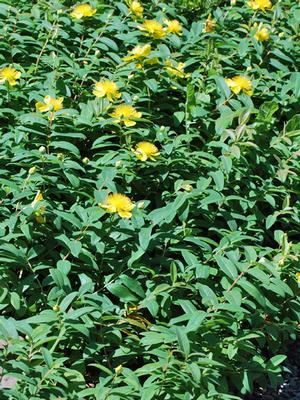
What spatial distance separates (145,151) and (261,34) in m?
1.29

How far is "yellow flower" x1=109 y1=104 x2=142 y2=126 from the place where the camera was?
3.40 meters

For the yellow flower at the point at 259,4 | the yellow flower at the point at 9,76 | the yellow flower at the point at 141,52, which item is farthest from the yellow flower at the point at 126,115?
the yellow flower at the point at 259,4

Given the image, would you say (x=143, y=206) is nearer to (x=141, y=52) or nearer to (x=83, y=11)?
(x=141, y=52)

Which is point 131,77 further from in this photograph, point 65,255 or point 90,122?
point 65,255

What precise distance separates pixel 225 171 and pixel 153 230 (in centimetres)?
42

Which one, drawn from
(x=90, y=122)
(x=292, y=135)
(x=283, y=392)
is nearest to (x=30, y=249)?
(x=90, y=122)

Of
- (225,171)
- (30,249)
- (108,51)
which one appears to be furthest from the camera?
(108,51)

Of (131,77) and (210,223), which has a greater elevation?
(131,77)

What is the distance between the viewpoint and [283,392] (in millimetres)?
3322

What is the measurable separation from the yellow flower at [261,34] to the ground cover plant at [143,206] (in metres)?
0.01

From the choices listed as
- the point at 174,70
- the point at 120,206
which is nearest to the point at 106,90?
the point at 174,70

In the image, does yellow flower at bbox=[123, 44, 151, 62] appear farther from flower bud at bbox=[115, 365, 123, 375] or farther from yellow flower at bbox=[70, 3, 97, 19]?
flower bud at bbox=[115, 365, 123, 375]

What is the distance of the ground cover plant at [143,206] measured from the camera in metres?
2.77

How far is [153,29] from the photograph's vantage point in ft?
12.9
